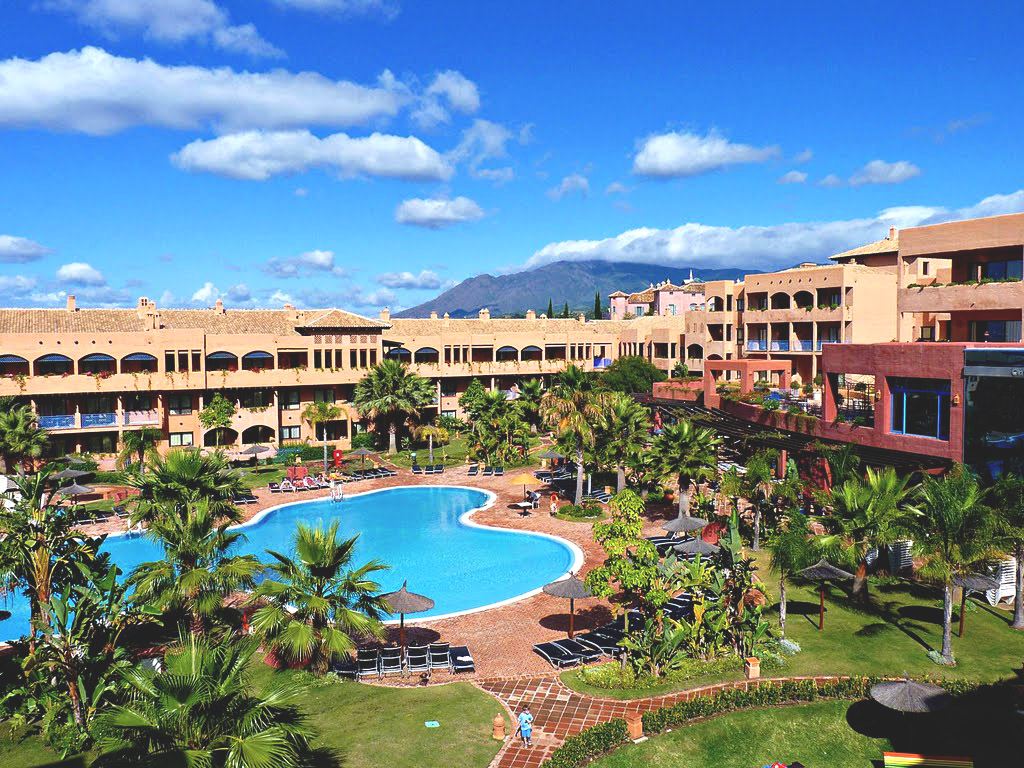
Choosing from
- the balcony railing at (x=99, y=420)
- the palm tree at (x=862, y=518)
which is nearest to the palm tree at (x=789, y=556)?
the palm tree at (x=862, y=518)

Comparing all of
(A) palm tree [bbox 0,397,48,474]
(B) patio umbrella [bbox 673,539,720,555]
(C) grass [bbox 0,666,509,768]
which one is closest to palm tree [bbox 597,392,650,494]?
(B) patio umbrella [bbox 673,539,720,555]

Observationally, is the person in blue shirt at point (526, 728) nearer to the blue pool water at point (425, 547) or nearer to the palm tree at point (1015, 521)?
the blue pool water at point (425, 547)

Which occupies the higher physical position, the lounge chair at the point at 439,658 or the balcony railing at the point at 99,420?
the balcony railing at the point at 99,420

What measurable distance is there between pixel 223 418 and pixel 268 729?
41.1 metres

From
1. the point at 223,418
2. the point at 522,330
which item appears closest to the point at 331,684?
the point at 223,418

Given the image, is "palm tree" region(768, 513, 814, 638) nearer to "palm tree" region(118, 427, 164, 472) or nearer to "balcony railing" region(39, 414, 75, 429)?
"palm tree" region(118, 427, 164, 472)

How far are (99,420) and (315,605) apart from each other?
3649cm

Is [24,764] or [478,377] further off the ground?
[478,377]

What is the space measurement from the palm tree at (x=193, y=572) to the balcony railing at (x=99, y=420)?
3195 cm

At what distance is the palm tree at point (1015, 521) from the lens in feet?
63.7

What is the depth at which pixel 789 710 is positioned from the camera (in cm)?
1680

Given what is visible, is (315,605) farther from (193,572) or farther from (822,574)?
(822,574)

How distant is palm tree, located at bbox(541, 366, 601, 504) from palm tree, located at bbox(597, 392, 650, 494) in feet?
2.07

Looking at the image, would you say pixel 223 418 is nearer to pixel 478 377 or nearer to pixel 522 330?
pixel 478 377
